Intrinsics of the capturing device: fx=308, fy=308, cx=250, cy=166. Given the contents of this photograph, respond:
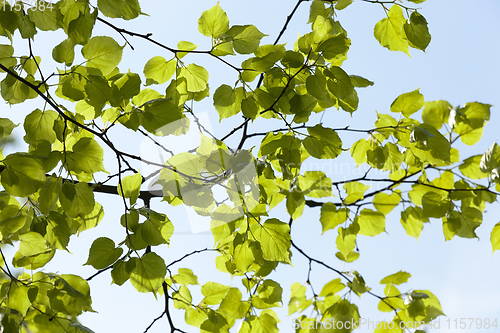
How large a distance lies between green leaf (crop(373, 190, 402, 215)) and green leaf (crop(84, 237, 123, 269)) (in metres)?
0.94

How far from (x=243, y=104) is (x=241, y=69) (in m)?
0.08

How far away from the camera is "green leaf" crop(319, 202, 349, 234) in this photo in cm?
103

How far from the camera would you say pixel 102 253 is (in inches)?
27.1

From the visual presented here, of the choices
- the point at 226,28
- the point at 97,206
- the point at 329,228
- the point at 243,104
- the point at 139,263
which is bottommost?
the point at 139,263

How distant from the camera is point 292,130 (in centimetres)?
83

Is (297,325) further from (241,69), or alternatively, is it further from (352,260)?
(241,69)

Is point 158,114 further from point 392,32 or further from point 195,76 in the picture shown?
point 392,32

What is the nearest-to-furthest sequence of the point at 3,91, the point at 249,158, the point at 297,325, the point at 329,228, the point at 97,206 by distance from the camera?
the point at 249,158
the point at 3,91
the point at 97,206
the point at 329,228
the point at 297,325

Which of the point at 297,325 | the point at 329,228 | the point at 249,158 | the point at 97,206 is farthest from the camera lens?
the point at 297,325

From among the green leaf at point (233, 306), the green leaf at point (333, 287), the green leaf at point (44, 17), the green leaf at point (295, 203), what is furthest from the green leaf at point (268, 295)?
the green leaf at point (44, 17)

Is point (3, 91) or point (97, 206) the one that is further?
point (97, 206)

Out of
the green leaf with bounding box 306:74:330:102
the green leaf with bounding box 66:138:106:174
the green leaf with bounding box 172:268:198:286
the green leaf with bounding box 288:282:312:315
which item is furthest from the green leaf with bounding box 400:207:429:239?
the green leaf with bounding box 66:138:106:174

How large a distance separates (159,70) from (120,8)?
0.19 metres

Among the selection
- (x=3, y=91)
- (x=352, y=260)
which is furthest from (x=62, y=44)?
(x=352, y=260)
